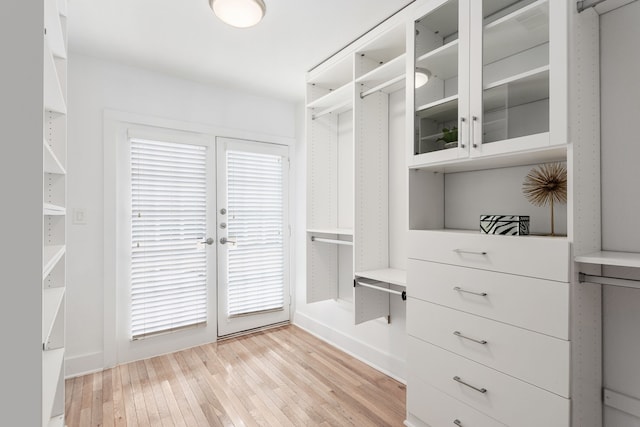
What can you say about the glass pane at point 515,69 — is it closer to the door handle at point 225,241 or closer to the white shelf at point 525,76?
the white shelf at point 525,76

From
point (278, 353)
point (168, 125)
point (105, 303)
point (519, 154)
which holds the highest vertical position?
point (168, 125)

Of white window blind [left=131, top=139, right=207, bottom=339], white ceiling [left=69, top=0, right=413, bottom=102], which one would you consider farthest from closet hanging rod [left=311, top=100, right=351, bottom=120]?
white window blind [left=131, top=139, right=207, bottom=339]

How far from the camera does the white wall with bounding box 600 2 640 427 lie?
1.38 m

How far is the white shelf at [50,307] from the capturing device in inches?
42.3

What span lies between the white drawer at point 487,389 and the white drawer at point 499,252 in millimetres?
493

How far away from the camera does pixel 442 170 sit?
2031 millimetres

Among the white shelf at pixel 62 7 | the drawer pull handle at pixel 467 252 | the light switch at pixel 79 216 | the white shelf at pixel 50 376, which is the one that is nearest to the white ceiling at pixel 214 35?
the white shelf at pixel 62 7

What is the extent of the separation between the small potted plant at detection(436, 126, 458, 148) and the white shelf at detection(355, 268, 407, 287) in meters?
0.89

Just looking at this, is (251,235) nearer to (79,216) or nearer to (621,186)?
(79,216)

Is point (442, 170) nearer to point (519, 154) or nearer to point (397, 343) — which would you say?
point (519, 154)

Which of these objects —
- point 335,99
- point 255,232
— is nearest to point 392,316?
point 255,232

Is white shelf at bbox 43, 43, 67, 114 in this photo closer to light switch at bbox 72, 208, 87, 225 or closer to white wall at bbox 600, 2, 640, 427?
light switch at bbox 72, 208, 87, 225

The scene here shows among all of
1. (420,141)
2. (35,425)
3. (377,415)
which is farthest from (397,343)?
(35,425)

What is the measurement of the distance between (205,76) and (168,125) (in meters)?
0.58
